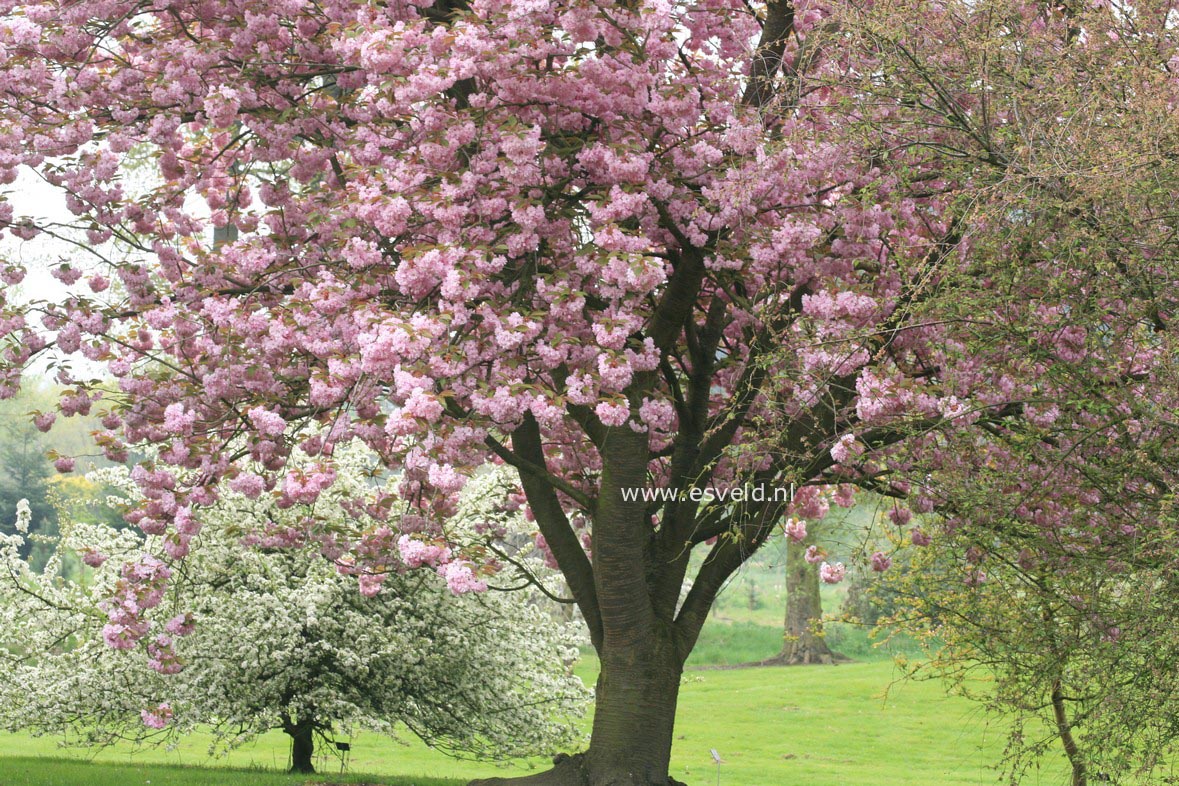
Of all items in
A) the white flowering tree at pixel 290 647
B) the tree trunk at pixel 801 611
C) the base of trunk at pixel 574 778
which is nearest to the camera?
the base of trunk at pixel 574 778

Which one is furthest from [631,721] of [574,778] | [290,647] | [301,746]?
[301,746]

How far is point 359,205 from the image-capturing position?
23.7ft

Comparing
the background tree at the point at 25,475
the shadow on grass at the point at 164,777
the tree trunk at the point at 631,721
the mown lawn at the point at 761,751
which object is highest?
the background tree at the point at 25,475

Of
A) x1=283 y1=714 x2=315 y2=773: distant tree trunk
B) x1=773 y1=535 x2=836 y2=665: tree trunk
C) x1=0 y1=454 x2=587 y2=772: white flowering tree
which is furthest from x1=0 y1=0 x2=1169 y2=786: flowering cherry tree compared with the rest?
x1=773 y1=535 x2=836 y2=665: tree trunk

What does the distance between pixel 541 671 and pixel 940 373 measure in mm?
7436

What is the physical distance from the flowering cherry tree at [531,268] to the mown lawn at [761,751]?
483 centimetres

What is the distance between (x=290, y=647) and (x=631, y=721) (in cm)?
425

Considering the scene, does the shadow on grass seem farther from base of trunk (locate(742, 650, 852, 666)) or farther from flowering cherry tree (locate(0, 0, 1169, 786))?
base of trunk (locate(742, 650, 852, 666))

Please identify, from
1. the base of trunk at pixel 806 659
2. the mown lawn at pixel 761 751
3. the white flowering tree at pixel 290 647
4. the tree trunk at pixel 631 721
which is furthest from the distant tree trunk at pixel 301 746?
the base of trunk at pixel 806 659

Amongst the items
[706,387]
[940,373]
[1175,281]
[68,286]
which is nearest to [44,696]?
[68,286]

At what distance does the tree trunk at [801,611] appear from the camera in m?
29.7

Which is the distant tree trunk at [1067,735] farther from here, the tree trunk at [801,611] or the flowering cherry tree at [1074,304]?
the tree trunk at [801,611]

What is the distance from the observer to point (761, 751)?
2061cm

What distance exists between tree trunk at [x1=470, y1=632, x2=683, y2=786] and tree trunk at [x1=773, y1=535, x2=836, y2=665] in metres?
19.4
